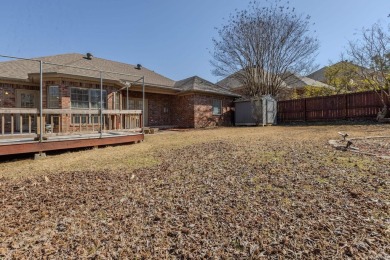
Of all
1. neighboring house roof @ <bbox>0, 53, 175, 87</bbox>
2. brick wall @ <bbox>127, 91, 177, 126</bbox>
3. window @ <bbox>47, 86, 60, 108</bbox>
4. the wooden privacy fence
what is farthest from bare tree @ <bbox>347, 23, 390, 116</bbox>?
window @ <bbox>47, 86, 60, 108</bbox>

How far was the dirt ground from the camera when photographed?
71.4 inches

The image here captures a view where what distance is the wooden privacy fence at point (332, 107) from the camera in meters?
12.7

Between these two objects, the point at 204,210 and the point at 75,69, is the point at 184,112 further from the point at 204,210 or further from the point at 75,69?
the point at 204,210

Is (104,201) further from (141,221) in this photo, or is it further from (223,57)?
(223,57)

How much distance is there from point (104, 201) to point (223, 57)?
1719cm

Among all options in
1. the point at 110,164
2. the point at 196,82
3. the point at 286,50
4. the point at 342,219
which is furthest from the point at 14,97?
the point at 286,50

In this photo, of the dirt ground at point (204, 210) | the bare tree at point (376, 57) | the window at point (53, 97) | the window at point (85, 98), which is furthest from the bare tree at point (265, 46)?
the dirt ground at point (204, 210)

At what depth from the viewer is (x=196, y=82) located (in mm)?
16547

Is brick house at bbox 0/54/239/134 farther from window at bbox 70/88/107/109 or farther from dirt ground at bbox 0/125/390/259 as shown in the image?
dirt ground at bbox 0/125/390/259

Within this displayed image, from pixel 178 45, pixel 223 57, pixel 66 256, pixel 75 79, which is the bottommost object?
pixel 66 256

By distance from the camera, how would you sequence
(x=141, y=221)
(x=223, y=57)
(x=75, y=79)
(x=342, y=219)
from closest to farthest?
(x=342, y=219) → (x=141, y=221) → (x=75, y=79) → (x=223, y=57)

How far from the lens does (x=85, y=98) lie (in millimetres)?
11180

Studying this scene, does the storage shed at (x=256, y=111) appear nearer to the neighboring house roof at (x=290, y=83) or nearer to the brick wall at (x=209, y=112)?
the brick wall at (x=209, y=112)

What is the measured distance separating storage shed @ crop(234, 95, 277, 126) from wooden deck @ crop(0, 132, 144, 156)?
1017 centimetres
